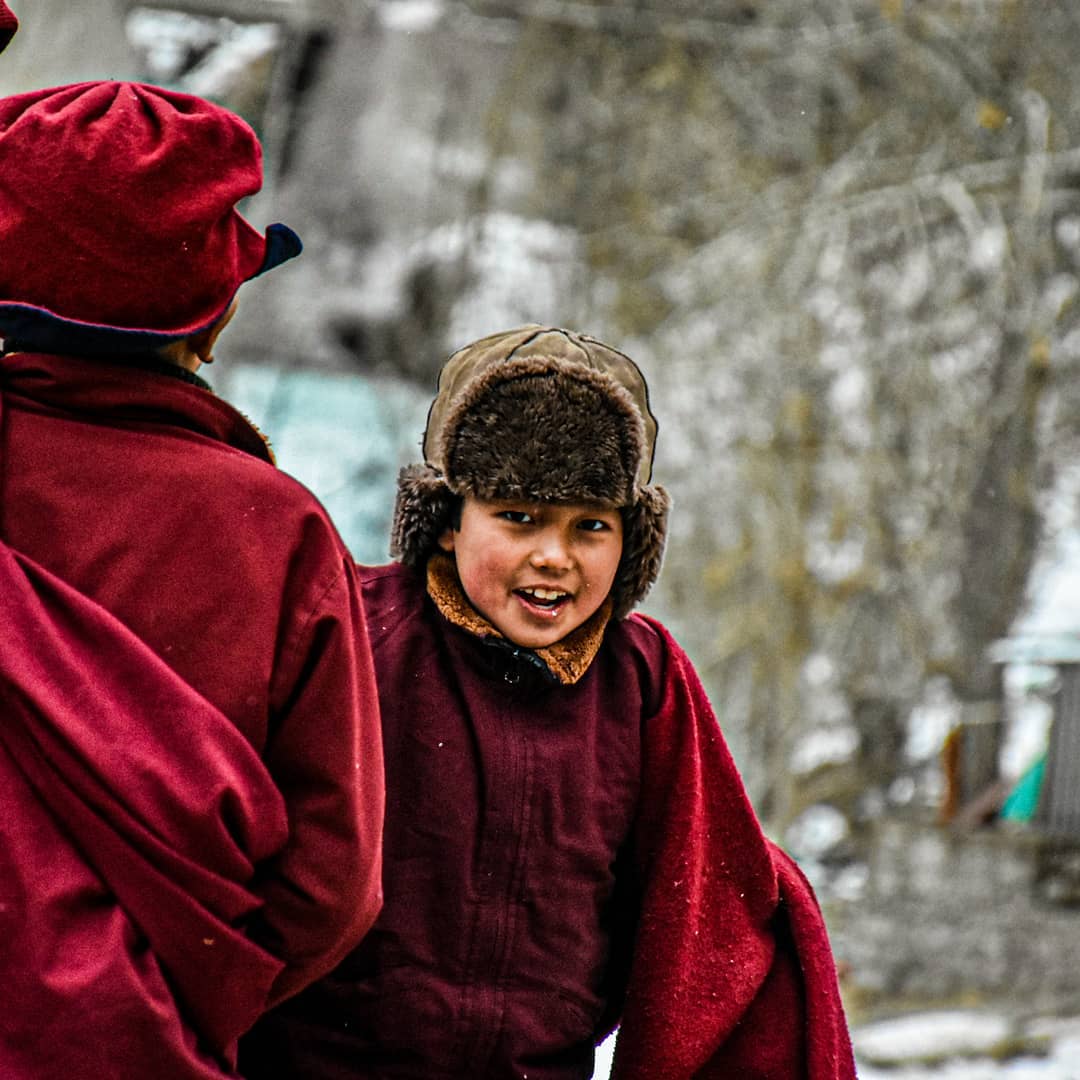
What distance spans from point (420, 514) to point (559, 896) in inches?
19.0

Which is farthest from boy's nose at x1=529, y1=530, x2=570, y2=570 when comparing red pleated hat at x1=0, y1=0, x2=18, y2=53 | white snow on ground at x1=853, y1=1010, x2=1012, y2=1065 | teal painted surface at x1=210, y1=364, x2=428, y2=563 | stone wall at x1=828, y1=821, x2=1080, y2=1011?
teal painted surface at x1=210, y1=364, x2=428, y2=563

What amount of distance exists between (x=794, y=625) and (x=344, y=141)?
4.29 metres

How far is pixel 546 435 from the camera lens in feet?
6.77

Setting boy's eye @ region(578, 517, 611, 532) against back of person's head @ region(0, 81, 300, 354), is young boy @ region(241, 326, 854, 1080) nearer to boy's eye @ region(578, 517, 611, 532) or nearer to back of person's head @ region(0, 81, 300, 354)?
boy's eye @ region(578, 517, 611, 532)

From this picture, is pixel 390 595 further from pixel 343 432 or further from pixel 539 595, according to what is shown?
pixel 343 432

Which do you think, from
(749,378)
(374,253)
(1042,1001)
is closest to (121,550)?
(1042,1001)

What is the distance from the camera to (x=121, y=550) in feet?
5.55

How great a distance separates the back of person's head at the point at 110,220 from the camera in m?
1.69

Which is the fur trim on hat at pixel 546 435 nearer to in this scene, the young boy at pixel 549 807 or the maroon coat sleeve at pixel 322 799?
the young boy at pixel 549 807

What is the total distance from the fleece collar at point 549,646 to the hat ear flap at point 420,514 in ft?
0.09

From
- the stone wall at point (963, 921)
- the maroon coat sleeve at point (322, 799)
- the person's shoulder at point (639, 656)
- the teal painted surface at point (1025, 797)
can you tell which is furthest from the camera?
the teal painted surface at point (1025, 797)

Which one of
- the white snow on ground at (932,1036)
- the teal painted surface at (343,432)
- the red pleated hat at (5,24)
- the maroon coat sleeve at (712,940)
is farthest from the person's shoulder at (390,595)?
the teal painted surface at (343,432)

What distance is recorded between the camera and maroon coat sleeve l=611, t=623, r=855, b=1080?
2.12 metres

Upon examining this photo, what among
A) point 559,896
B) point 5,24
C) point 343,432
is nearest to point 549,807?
point 559,896
